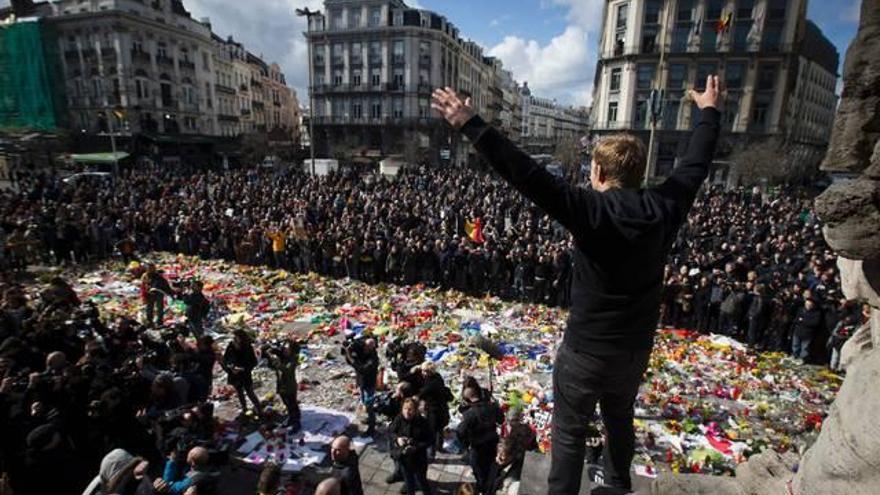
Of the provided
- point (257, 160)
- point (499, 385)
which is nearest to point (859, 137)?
point (499, 385)

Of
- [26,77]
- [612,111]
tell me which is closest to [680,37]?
[612,111]

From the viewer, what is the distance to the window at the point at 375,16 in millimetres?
56906

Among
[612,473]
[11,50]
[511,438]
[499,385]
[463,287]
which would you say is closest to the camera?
[612,473]

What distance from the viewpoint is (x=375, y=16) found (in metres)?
57.2

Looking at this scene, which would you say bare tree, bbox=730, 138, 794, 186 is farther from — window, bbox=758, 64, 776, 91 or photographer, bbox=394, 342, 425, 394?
photographer, bbox=394, 342, 425, 394

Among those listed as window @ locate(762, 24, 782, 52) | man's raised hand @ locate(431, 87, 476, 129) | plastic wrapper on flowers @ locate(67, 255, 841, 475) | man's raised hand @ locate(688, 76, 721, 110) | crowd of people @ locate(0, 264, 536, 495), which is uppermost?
window @ locate(762, 24, 782, 52)

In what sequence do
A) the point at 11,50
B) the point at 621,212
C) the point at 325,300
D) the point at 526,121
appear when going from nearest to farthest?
the point at 621,212 → the point at 325,300 → the point at 11,50 → the point at 526,121

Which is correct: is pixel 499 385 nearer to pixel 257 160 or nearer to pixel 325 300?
pixel 325 300

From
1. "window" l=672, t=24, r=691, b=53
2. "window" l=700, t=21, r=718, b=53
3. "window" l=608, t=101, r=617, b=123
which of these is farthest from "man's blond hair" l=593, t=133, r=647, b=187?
"window" l=700, t=21, r=718, b=53

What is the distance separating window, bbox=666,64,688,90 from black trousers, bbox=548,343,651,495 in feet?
179

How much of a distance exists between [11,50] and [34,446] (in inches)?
2222

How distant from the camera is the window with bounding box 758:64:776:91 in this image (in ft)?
151

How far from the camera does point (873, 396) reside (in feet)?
5.78

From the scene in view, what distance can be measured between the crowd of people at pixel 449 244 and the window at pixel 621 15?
3308cm
